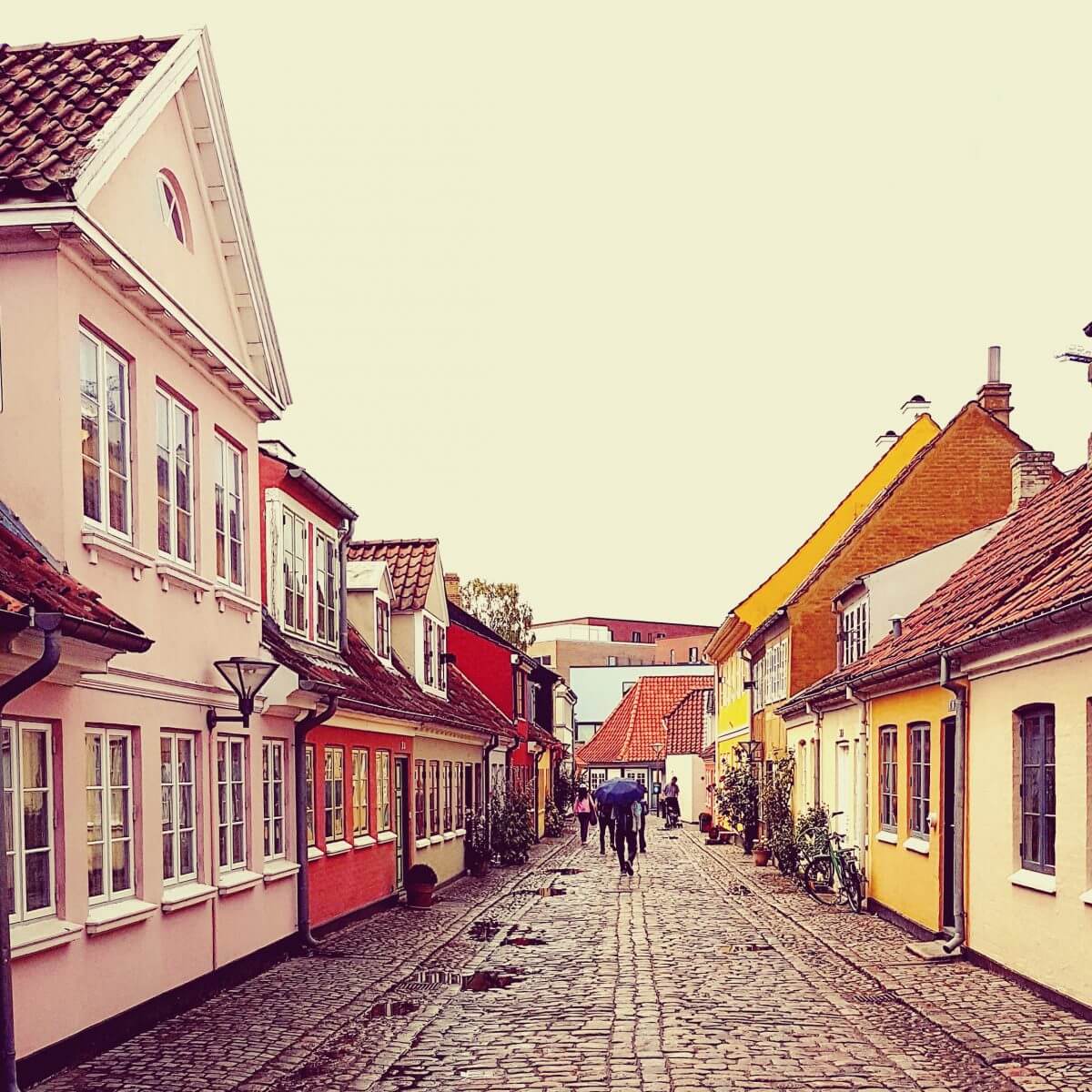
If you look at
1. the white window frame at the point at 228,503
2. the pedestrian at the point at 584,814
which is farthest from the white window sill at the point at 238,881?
the pedestrian at the point at 584,814

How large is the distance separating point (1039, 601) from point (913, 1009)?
3.26 metres

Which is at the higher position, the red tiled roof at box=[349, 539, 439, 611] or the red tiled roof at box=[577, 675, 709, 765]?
the red tiled roof at box=[349, 539, 439, 611]

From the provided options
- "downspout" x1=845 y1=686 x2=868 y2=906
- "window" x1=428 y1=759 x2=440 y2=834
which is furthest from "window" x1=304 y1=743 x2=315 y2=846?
"window" x1=428 y1=759 x2=440 y2=834

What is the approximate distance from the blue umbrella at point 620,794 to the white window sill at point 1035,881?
56.5 ft

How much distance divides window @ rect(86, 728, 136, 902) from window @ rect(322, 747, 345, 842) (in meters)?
6.60

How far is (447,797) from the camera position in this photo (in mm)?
25922

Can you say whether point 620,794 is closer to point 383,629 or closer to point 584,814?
point 383,629

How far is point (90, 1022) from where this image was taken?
31.4 feet

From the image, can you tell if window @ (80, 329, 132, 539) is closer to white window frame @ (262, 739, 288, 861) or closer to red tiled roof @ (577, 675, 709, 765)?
white window frame @ (262, 739, 288, 861)

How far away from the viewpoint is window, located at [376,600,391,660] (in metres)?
23.3

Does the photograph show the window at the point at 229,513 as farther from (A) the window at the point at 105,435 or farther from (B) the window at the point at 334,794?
(B) the window at the point at 334,794

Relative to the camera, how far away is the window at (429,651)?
26344mm

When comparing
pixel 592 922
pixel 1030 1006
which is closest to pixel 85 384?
pixel 1030 1006

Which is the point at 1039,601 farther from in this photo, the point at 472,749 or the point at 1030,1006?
the point at 472,749
